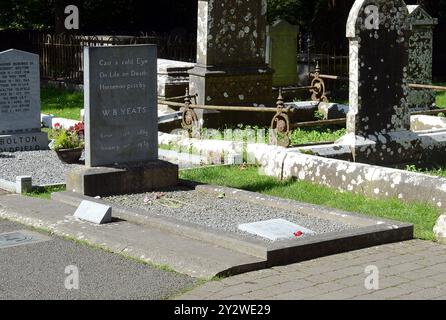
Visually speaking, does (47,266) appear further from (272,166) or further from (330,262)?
(272,166)

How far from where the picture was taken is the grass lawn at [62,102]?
19375 millimetres

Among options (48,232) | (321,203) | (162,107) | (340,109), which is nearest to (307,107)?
(340,109)

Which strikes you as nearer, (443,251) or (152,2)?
(443,251)

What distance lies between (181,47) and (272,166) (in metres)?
13.1

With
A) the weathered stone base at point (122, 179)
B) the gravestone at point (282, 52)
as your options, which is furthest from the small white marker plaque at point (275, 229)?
the gravestone at point (282, 52)

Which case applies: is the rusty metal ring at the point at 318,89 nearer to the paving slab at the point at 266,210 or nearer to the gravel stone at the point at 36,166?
the gravel stone at the point at 36,166

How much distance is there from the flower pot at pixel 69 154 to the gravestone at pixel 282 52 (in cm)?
876

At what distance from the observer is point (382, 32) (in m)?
12.6

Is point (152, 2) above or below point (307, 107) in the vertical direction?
above

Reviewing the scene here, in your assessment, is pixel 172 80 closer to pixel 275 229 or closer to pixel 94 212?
pixel 94 212

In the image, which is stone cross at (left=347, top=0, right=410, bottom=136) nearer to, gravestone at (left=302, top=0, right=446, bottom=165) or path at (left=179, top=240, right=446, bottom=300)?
gravestone at (left=302, top=0, right=446, bottom=165)

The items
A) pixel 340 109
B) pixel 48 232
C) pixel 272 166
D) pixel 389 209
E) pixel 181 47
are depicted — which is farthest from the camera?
pixel 181 47
